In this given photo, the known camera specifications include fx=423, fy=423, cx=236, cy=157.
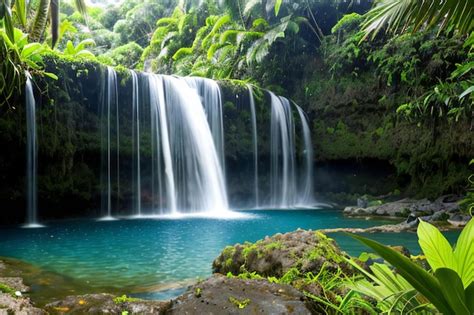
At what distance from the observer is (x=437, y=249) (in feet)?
4.12

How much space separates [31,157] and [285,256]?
32.4ft

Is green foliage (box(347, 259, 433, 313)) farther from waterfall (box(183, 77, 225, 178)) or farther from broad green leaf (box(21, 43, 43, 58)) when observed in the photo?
waterfall (box(183, 77, 225, 178))

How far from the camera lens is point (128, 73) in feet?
44.5

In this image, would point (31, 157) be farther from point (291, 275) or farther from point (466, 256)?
point (466, 256)

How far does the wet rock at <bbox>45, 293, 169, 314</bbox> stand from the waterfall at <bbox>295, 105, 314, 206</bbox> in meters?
15.4

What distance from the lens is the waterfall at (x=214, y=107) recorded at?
15453 millimetres

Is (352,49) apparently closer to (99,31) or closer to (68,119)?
(68,119)

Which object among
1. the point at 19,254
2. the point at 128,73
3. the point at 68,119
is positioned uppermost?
the point at 128,73

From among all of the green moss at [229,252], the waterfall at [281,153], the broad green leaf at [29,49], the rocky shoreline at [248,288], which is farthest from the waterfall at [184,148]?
the green moss at [229,252]

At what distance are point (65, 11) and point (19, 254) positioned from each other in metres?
34.2

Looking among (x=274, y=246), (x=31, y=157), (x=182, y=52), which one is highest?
(x=182, y=52)

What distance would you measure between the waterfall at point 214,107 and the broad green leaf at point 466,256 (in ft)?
47.4

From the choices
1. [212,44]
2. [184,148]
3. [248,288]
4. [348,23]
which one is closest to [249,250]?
[248,288]

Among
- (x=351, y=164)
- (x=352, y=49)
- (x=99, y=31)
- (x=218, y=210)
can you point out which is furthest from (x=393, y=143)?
(x=99, y=31)
